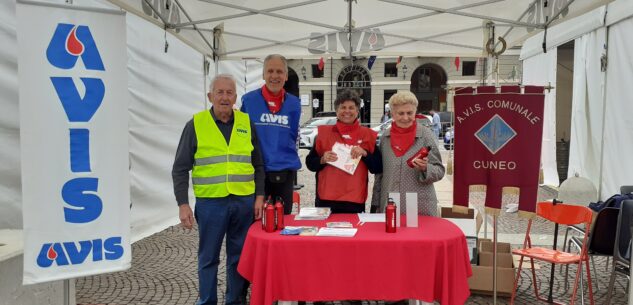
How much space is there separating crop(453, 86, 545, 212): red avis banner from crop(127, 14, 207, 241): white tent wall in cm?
427

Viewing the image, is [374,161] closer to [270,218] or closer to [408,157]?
A: [408,157]

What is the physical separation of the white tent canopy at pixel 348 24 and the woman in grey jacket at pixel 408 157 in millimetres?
2105

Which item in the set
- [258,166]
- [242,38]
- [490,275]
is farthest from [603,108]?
[258,166]

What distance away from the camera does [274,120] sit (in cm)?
362

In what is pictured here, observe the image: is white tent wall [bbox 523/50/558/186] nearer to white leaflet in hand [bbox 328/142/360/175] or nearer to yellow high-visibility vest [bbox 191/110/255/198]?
white leaflet in hand [bbox 328/142/360/175]

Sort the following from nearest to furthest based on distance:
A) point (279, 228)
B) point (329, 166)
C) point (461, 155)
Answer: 1. point (279, 228)
2. point (461, 155)
3. point (329, 166)

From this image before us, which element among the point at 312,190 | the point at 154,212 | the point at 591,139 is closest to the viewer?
the point at 154,212

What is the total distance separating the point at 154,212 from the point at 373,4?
4.02m

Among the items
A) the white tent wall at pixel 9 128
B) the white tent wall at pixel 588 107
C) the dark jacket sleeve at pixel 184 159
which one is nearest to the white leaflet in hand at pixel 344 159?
Answer: the dark jacket sleeve at pixel 184 159

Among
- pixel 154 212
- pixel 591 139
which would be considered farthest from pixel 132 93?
pixel 591 139

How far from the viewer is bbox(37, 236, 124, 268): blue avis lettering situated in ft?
7.93

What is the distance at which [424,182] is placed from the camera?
3342 mm

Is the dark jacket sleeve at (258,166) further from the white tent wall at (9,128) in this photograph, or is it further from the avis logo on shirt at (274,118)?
the white tent wall at (9,128)

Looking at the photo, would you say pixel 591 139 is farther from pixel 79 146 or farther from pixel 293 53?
pixel 79 146
